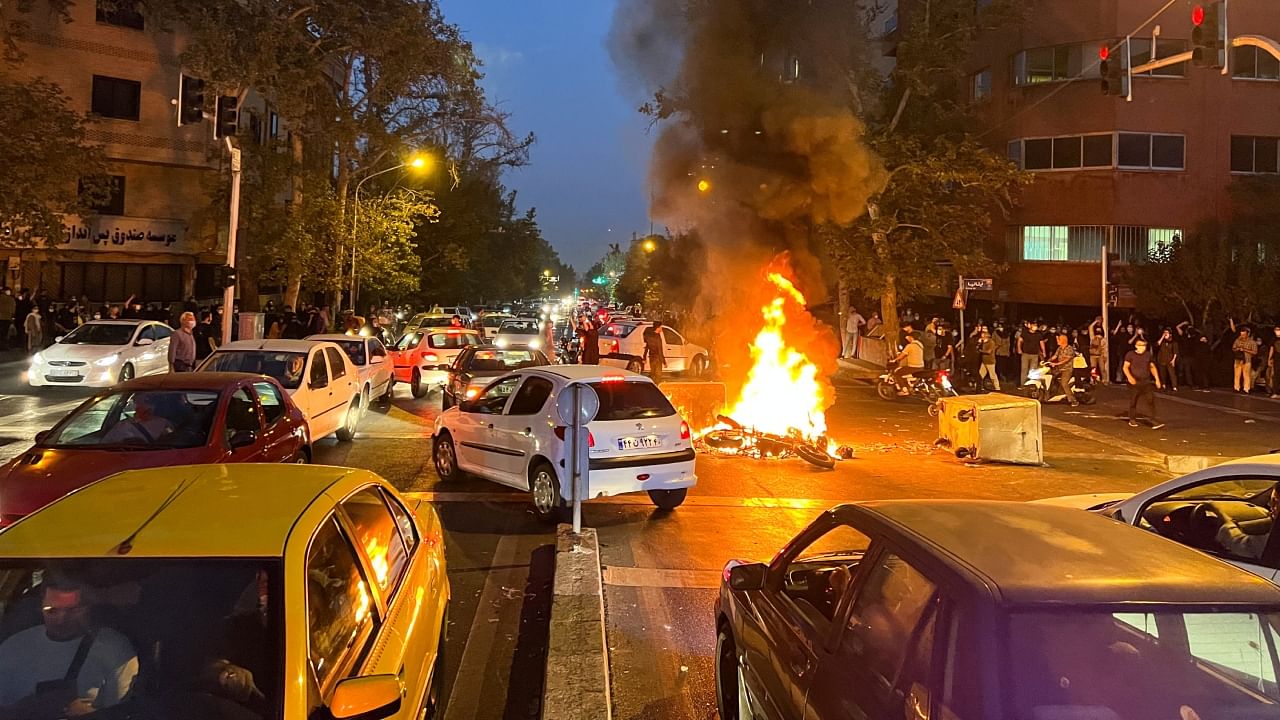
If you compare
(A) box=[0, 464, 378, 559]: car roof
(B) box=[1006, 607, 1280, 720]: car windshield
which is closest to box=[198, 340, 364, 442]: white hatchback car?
(A) box=[0, 464, 378, 559]: car roof

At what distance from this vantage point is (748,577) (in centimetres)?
384

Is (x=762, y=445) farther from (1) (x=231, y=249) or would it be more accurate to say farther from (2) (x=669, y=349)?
(2) (x=669, y=349)

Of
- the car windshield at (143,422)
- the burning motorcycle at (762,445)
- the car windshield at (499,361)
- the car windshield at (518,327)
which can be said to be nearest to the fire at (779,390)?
the burning motorcycle at (762,445)

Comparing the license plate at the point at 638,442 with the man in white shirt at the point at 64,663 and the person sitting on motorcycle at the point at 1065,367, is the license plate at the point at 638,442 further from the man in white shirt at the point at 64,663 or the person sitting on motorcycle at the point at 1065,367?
the person sitting on motorcycle at the point at 1065,367

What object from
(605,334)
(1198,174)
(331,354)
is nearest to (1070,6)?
(1198,174)

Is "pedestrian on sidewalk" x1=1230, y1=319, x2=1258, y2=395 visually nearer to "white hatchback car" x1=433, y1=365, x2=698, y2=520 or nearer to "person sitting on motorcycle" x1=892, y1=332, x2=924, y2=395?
"person sitting on motorcycle" x1=892, y1=332, x2=924, y2=395

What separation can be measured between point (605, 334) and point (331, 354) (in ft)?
43.4

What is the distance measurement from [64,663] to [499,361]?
12466 mm

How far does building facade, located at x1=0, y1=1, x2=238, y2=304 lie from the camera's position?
2952 centimetres

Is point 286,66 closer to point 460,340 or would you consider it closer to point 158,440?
point 460,340

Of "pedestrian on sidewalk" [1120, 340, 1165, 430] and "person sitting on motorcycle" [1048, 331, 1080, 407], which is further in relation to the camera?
"person sitting on motorcycle" [1048, 331, 1080, 407]

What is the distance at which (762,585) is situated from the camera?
12.6 feet

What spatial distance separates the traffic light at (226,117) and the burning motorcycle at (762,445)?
981 cm

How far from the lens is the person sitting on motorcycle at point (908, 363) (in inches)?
765
